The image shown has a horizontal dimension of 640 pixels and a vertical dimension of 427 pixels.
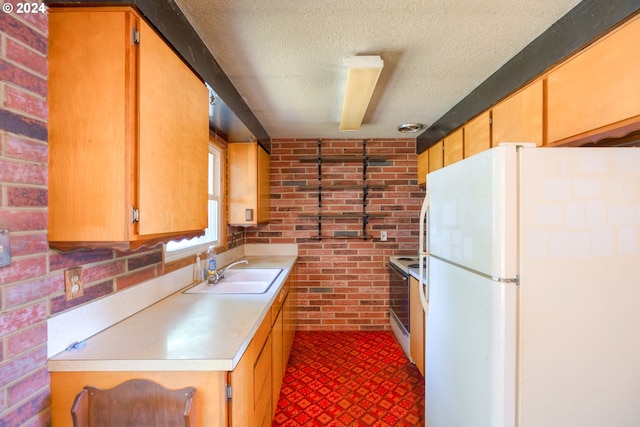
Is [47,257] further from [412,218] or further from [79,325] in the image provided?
[412,218]

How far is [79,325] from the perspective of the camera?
1032 mm

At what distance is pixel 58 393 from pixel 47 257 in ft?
1.53

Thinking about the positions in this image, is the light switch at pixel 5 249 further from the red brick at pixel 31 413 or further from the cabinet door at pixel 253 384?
the cabinet door at pixel 253 384

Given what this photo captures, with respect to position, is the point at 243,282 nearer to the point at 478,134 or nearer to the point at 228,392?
the point at 228,392

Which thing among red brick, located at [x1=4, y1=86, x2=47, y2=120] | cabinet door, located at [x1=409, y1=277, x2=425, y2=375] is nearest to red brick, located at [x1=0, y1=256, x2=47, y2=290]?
red brick, located at [x1=4, y1=86, x2=47, y2=120]

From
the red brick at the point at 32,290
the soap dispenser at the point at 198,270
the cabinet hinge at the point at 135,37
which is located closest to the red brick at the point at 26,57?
the cabinet hinge at the point at 135,37

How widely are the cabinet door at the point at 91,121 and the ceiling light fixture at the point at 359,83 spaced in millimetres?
1030

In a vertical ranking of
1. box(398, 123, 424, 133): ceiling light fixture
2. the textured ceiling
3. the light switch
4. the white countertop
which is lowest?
the white countertop

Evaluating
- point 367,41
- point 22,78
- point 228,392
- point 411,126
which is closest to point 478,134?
point 411,126

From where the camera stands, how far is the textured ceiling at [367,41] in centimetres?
114

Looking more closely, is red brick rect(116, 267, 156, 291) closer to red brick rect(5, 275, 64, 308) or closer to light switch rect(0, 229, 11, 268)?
red brick rect(5, 275, 64, 308)

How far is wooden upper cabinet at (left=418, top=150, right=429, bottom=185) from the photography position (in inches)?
111

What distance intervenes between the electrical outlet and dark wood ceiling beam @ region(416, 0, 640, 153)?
7.13ft

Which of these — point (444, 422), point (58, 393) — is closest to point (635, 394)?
point (444, 422)
